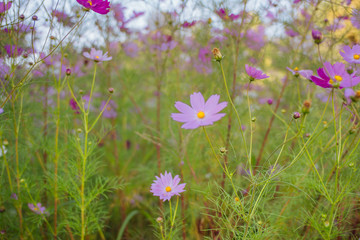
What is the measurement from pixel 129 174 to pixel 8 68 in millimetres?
1316

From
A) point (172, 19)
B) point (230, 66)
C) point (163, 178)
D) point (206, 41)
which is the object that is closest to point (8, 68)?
point (163, 178)

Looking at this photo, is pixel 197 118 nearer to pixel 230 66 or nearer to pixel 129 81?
pixel 230 66

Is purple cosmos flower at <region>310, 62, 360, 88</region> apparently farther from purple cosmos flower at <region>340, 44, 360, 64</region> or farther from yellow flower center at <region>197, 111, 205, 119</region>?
yellow flower center at <region>197, 111, 205, 119</region>

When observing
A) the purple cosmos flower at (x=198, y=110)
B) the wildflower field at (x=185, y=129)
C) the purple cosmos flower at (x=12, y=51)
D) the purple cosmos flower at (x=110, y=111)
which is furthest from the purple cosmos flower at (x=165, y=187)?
the purple cosmos flower at (x=110, y=111)

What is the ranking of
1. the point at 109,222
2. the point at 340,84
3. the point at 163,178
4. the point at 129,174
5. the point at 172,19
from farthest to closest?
the point at 129,174 → the point at 109,222 → the point at 172,19 → the point at 163,178 → the point at 340,84

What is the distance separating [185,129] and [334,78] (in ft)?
2.75

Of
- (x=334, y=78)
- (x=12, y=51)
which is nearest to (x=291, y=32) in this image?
(x=334, y=78)

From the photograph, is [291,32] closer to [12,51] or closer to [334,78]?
[334,78]

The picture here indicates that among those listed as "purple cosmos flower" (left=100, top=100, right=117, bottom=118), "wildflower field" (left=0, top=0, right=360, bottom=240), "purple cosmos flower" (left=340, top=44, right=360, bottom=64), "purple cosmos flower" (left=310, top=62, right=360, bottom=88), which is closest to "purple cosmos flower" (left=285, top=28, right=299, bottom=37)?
"wildflower field" (left=0, top=0, right=360, bottom=240)

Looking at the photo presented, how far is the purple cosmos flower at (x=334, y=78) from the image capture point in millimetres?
740

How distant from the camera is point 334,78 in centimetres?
78

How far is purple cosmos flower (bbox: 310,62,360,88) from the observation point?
0.74 m

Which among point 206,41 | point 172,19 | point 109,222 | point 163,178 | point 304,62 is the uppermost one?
point 172,19

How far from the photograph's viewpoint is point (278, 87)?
1.91 m
